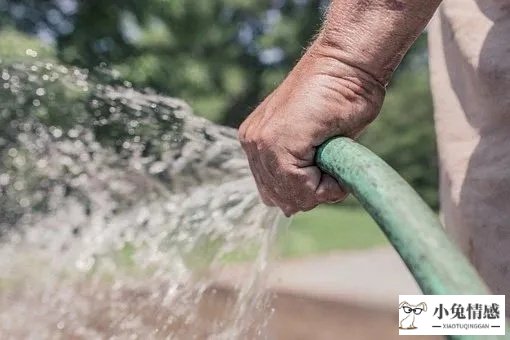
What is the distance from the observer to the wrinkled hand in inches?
45.8

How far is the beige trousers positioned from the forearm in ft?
1.06

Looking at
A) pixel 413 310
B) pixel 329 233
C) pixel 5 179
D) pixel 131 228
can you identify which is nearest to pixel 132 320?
pixel 131 228

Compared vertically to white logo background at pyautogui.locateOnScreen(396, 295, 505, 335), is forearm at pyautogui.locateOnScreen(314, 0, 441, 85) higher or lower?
higher

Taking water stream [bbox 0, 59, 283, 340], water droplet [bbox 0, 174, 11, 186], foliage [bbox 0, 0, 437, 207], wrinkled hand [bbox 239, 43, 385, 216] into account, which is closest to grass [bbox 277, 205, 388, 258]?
foliage [bbox 0, 0, 437, 207]

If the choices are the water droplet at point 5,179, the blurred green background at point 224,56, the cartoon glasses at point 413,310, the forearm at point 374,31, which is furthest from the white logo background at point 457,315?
the blurred green background at point 224,56

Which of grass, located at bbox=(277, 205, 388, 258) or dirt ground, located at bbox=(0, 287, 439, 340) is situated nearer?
dirt ground, located at bbox=(0, 287, 439, 340)

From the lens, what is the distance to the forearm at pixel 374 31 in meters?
1.16

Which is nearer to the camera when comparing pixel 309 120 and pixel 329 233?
pixel 309 120

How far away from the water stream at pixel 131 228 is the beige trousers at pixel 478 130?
0.37 meters

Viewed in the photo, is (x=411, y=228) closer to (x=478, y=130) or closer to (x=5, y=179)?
(x=478, y=130)

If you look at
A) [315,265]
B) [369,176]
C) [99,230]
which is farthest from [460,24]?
[315,265]

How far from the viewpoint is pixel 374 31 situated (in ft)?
3.84

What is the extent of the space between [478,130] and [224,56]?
1313cm

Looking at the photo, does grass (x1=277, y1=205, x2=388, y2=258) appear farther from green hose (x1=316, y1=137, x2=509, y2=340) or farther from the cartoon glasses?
green hose (x1=316, y1=137, x2=509, y2=340)
